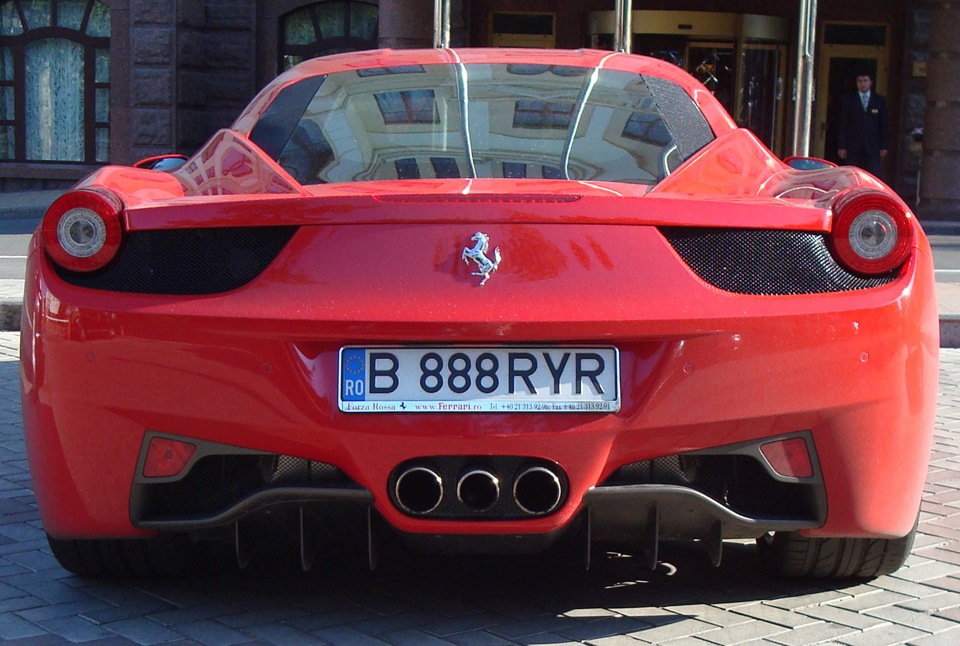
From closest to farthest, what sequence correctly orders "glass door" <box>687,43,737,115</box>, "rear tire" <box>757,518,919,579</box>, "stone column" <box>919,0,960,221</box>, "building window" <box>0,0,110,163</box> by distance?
"rear tire" <box>757,518,919,579</box> < "stone column" <box>919,0,960,221</box> < "glass door" <box>687,43,737,115</box> < "building window" <box>0,0,110,163</box>

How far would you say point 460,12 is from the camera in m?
20.7

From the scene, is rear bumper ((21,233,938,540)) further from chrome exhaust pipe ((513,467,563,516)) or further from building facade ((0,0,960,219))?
building facade ((0,0,960,219))

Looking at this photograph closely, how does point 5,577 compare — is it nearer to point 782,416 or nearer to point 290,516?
point 290,516

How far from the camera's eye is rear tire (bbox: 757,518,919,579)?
3.63 meters

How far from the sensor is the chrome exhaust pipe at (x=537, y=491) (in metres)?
3.13

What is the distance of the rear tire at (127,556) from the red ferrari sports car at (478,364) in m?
0.21

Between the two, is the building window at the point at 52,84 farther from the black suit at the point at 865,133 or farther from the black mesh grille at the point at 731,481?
the black mesh grille at the point at 731,481

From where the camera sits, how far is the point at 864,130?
18.2 meters

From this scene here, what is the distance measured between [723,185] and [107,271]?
1409mm

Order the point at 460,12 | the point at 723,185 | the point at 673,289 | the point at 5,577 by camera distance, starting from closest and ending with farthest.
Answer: the point at 673,289
the point at 723,185
the point at 5,577
the point at 460,12

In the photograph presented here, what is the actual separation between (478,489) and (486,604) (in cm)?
55

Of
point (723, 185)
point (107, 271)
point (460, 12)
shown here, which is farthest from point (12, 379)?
point (460, 12)

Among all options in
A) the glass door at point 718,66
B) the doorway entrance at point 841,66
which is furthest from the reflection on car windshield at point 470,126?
the doorway entrance at point 841,66

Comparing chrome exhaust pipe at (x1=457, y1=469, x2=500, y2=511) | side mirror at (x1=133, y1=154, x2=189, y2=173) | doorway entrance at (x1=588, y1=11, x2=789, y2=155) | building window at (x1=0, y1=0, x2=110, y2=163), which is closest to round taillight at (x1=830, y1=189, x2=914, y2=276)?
chrome exhaust pipe at (x1=457, y1=469, x2=500, y2=511)
